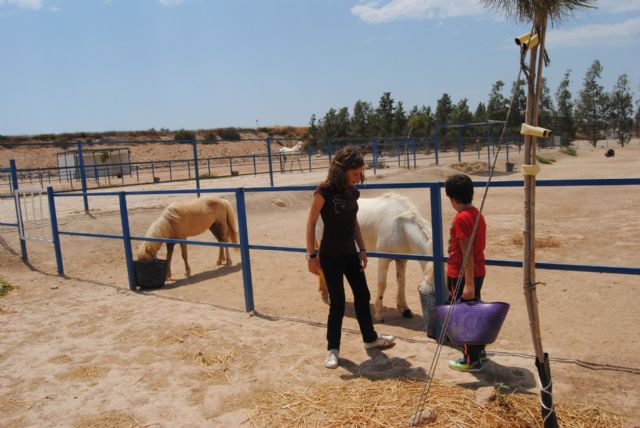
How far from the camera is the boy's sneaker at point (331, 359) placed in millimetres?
3259

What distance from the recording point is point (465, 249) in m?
2.83

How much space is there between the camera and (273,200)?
13070 millimetres

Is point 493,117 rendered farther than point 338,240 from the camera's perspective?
Yes

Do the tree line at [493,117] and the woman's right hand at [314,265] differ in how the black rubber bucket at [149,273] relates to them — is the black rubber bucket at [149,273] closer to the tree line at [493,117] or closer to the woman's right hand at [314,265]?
the woman's right hand at [314,265]

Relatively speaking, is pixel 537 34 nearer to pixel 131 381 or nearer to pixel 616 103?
pixel 131 381

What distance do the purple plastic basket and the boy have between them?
0.13 m

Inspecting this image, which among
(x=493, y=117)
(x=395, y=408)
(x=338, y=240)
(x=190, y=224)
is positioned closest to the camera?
(x=395, y=408)

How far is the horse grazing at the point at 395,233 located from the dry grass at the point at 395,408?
60.9 inches

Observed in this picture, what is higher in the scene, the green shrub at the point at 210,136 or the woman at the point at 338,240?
the green shrub at the point at 210,136

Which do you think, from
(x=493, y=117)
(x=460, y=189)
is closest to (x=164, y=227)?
(x=460, y=189)

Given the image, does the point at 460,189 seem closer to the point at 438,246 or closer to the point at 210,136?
the point at 438,246

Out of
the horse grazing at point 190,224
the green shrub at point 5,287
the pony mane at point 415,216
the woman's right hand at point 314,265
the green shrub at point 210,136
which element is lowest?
the green shrub at point 5,287

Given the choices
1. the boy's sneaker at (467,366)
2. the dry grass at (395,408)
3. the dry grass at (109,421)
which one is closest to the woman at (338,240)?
the dry grass at (395,408)

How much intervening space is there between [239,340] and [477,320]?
80.2 inches
